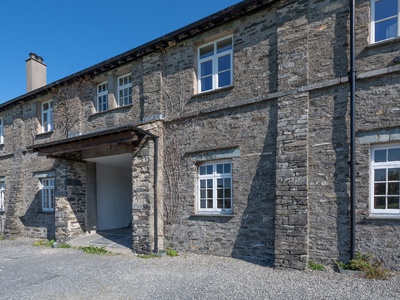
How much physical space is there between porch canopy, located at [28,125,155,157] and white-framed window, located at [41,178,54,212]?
2814mm

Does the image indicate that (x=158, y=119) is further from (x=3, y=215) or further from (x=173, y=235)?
(x=3, y=215)

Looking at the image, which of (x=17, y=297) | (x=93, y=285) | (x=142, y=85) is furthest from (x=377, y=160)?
(x=17, y=297)

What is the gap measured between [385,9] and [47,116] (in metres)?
13.3

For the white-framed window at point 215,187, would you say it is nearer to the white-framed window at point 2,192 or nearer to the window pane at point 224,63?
the window pane at point 224,63

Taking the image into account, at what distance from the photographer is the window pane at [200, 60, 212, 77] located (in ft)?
26.8

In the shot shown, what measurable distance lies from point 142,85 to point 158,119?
1616mm

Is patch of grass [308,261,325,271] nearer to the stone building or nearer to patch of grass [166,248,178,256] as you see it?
the stone building

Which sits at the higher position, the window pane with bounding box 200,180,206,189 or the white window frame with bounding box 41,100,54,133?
the white window frame with bounding box 41,100,54,133

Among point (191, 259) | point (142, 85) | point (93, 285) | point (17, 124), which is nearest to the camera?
point (93, 285)

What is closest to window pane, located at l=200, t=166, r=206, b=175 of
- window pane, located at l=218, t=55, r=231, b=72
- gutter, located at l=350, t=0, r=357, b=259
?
window pane, located at l=218, t=55, r=231, b=72

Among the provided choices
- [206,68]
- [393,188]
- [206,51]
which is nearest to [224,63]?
[206,68]

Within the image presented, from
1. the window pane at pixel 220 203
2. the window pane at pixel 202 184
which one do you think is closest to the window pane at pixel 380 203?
the window pane at pixel 220 203

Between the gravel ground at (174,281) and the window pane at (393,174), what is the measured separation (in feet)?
6.46

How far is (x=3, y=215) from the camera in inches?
542
